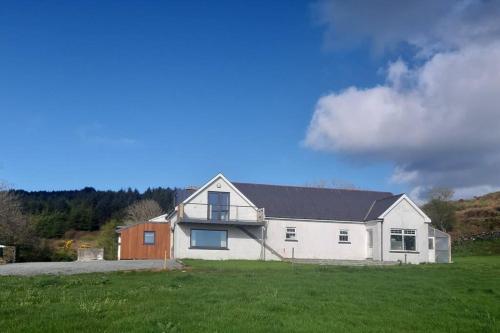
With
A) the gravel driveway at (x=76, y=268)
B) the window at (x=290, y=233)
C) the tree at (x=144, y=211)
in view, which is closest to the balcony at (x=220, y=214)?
the window at (x=290, y=233)

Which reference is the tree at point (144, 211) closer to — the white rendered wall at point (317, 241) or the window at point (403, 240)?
the white rendered wall at point (317, 241)

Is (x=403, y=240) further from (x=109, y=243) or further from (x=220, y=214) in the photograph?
(x=109, y=243)

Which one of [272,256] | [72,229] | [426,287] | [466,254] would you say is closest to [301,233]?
[272,256]

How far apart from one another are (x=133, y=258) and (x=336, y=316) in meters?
33.0

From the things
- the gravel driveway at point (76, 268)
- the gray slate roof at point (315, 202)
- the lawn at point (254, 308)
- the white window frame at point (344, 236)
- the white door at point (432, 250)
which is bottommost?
the gravel driveway at point (76, 268)

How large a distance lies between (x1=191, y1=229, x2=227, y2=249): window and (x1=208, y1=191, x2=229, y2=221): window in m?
1.11

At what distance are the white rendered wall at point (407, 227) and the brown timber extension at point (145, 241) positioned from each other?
16.4m

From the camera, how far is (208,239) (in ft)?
137

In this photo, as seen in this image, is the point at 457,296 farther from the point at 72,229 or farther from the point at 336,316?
the point at 72,229

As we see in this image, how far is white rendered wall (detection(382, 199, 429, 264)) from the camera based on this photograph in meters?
42.6

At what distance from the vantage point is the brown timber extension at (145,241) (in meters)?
42.6

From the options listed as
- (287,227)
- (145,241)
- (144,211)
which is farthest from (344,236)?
(144,211)

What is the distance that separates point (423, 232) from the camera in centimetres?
4366

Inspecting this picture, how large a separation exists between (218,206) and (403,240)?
14243 mm
